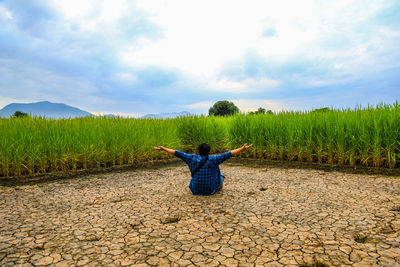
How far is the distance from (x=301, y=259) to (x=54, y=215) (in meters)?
2.67

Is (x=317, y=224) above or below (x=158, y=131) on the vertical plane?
below

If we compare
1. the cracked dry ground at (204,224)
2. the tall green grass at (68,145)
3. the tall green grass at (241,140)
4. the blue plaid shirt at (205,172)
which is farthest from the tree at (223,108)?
the blue plaid shirt at (205,172)

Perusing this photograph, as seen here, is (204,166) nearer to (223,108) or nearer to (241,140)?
(241,140)

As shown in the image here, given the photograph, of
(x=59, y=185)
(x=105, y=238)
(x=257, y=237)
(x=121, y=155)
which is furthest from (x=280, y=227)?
(x=121, y=155)

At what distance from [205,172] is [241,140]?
11.9 ft

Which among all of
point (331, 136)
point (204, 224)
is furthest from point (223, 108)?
point (204, 224)

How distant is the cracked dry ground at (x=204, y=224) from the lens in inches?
81.8

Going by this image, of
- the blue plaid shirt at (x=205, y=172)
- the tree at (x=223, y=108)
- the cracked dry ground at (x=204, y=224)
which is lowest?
the cracked dry ground at (x=204, y=224)

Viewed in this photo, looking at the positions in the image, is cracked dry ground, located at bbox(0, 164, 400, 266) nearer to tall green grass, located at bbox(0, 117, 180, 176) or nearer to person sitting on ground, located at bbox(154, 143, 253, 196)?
person sitting on ground, located at bbox(154, 143, 253, 196)

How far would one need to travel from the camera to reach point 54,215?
3.04m

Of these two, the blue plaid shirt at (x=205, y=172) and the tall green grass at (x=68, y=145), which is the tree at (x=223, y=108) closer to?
the tall green grass at (x=68, y=145)

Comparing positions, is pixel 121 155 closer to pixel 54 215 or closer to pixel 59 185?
pixel 59 185

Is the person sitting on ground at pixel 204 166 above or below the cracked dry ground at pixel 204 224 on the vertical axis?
above

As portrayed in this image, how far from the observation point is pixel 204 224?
2.64 meters
